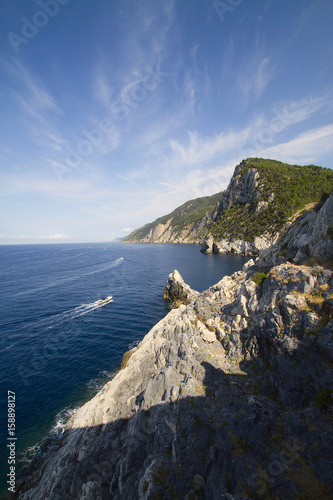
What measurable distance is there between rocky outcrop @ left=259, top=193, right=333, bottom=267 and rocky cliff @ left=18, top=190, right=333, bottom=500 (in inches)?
10.5

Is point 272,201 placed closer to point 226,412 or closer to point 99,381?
point 99,381

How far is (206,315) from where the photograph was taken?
23.4m

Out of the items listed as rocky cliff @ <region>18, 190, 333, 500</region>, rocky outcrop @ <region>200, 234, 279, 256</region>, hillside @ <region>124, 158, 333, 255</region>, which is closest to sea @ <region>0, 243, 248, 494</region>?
rocky cliff @ <region>18, 190, 333, 500</region>

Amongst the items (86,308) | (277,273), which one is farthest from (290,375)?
(86,308)

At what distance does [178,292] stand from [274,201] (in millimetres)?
109144

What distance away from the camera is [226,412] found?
44.7 feet

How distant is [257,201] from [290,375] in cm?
14153

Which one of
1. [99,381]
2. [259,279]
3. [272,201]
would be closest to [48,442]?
[99,381]

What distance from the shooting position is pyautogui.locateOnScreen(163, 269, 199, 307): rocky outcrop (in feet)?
173

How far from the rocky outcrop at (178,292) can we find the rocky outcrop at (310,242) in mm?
27594

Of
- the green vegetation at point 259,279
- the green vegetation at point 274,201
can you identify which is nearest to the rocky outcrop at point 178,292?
the green vegetation at point 259,279

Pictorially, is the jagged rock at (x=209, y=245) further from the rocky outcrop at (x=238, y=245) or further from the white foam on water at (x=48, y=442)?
the white foam on water at (x=48, y=442)

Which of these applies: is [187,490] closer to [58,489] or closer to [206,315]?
[58,489]

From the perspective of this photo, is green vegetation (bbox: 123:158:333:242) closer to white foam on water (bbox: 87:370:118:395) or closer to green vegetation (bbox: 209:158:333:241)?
green vegetation (bbox: 209:158:333:241)
